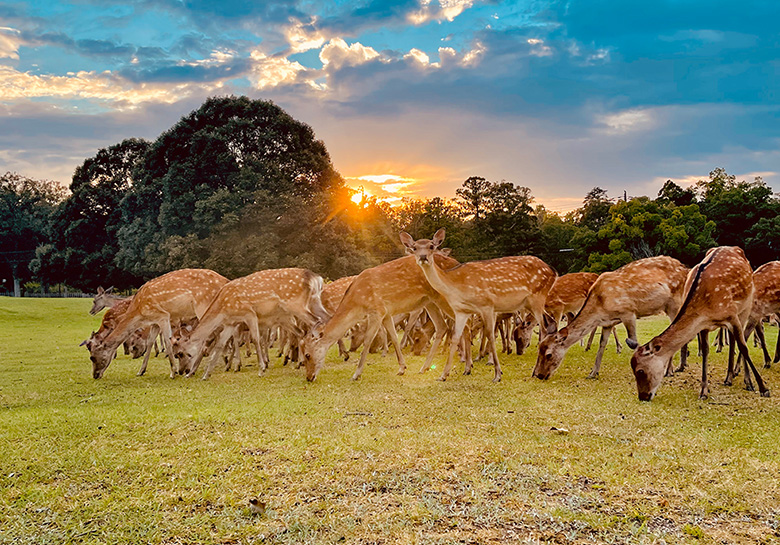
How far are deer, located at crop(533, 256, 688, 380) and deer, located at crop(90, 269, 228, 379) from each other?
20.2 ft

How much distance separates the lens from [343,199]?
102 feet

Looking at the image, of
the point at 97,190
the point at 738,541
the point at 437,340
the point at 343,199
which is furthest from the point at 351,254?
the point at 738,541

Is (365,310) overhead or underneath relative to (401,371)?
overhead

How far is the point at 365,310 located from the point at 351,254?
20.3 m

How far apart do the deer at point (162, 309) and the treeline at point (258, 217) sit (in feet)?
50.4

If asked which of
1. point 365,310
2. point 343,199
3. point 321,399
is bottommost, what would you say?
point 321,399

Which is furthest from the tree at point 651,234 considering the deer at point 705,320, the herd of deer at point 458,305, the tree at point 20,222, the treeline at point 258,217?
the tree at point 20,222

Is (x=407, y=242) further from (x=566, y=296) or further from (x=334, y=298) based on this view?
(x=566, y=296)

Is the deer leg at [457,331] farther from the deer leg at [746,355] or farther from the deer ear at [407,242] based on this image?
the deer leg at [746,355]

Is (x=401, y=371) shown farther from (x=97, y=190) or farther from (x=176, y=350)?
(x=97, y=190)

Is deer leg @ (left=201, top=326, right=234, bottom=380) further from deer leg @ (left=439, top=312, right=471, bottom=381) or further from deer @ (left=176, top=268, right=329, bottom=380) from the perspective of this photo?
deer leg @ (left=439, top=312, right=471, bottom=381)

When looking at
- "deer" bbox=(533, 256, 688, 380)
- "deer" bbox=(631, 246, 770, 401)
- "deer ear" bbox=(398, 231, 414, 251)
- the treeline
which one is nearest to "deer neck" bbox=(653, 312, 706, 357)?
"deer" bbox=(631, 246, 770, 401)

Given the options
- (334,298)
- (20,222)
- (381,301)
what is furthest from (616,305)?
(20,222)

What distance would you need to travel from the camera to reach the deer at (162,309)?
31.3 feet
